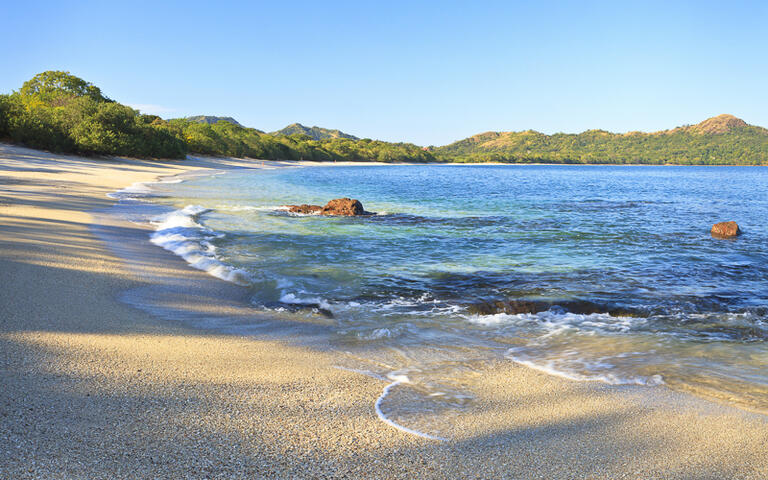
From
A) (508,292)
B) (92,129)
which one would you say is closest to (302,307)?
(508,292)

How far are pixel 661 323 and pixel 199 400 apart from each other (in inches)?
216

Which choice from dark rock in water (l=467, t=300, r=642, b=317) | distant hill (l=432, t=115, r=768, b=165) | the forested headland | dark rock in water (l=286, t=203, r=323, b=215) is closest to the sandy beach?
dark rock in water (l=467, t=300, r=642, b=317)

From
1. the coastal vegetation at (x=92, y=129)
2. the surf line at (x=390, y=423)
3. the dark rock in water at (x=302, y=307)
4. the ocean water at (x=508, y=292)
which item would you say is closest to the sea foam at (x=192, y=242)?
the ocean water at (x=508, y=292)

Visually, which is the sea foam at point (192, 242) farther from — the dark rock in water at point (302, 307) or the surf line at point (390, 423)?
the surf line at point (390, 423)

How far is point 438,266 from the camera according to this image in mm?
9344

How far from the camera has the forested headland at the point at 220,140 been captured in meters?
33.2

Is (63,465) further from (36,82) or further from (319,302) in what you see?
(36,82)

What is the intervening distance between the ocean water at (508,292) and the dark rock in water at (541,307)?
0.03 m

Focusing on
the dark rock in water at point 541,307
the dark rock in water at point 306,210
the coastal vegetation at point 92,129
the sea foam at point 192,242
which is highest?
the coastal vegetation at point 92,129

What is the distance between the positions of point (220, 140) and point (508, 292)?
228 ft

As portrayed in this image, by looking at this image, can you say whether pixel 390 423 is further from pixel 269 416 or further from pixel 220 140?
pixel 220 140

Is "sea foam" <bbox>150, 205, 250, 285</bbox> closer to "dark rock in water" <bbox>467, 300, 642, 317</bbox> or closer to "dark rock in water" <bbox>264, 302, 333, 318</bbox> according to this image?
"dark rock in water" <bbox>264, 302, 333, 318</bbox>

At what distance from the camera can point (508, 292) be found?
293 inches

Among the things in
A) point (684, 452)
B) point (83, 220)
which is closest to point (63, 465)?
point (684, 452)
